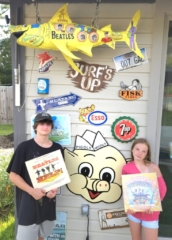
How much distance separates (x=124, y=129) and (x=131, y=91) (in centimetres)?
36

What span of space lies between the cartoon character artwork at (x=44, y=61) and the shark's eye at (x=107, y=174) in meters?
1.12

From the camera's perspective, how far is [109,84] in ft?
7.85

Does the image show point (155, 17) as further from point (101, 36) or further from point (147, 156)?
point (147, 156)

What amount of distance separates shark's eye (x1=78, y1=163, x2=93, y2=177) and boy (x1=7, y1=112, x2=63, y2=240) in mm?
413

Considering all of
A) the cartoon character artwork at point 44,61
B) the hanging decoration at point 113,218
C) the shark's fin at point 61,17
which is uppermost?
the shark's fin at point 61,17

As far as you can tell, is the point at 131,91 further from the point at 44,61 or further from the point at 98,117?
the point at 44,61

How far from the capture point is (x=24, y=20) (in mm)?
2375

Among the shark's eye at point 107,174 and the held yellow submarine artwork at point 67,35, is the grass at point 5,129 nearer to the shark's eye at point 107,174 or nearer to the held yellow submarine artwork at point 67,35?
the shark's eye at point 107,174

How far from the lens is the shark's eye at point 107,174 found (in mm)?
2496

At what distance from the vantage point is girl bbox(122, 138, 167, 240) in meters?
2.17

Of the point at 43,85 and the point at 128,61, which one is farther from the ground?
the point at 128,61

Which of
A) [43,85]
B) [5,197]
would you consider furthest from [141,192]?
[5,197]

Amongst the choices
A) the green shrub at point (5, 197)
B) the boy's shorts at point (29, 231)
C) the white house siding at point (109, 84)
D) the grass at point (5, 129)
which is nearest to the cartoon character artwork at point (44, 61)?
the white house siding at point (109, 84)

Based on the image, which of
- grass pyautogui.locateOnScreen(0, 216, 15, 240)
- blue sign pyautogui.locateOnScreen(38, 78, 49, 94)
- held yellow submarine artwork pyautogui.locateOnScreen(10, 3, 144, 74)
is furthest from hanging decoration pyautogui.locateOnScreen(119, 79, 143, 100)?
grass pyautogui.locateOnScreen(0, 216, 15, 240)
